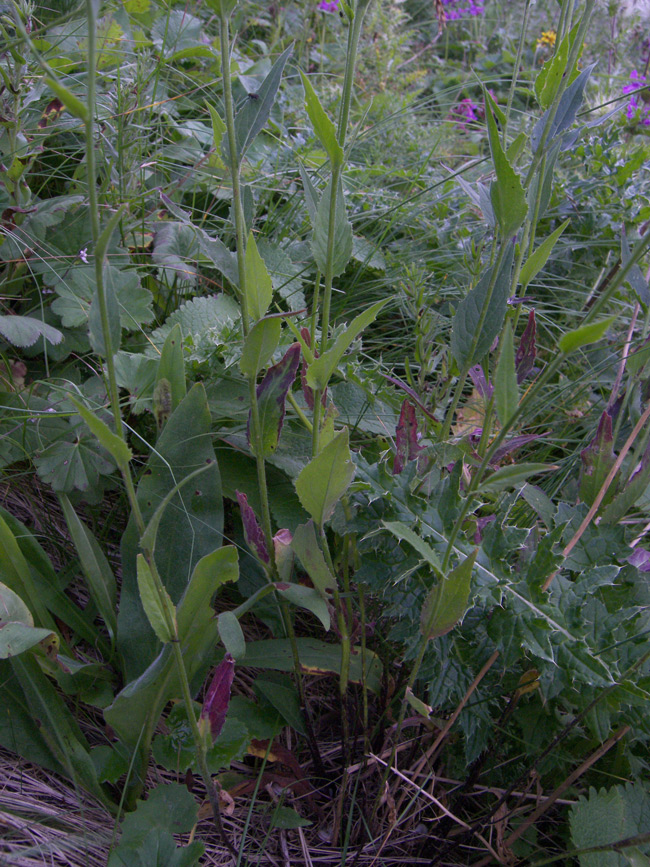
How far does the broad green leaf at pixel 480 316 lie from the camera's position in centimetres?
81

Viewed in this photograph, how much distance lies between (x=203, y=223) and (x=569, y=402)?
3.52 feet

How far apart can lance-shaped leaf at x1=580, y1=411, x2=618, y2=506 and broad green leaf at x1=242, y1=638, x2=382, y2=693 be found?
439mm

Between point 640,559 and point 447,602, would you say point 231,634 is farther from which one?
point 640,559

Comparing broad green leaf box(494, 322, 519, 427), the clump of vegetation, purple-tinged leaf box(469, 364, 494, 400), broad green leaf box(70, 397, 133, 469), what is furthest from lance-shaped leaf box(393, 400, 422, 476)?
broad green leaf box(70, 397, 133, 469)

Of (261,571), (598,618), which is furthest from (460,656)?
(261,571)

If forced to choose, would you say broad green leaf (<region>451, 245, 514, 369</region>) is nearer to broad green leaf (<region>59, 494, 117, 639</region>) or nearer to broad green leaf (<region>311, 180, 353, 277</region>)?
broad green leaf (<region>311, 180, 353, 277</region>)

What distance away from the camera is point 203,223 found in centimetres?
171

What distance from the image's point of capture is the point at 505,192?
0.73 m

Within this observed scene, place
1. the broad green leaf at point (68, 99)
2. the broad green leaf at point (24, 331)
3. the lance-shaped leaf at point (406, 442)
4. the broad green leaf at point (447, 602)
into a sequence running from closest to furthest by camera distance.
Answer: the broad green leaf at point (68, 99) → the broad green leaf at point (447, 602) → the lance-shaped leaf at point (406, 442) → the broad green leaf at point (24, 331)

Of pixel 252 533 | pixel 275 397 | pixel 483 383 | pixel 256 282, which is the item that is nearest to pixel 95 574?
pixel 252 533

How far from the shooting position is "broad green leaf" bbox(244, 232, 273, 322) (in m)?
0.77

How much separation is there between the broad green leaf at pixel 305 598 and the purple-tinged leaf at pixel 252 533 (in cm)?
5

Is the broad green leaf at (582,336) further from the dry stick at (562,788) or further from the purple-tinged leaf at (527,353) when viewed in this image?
the dry stick at (562,788)

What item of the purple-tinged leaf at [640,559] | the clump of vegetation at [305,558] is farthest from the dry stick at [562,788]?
the purple-tinged leaf at [640,559]
